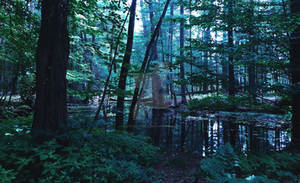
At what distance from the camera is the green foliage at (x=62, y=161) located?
2.78 m

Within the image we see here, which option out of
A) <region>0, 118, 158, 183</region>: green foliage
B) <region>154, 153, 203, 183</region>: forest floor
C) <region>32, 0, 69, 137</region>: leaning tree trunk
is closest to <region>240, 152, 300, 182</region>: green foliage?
<region>154, 153, 203, 183</region>: forest floor

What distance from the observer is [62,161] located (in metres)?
3.02

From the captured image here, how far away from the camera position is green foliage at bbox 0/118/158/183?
2.78 meters

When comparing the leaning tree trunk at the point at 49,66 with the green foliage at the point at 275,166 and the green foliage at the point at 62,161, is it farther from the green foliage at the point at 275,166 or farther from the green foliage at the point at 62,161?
the green foliage at the point at 275,166

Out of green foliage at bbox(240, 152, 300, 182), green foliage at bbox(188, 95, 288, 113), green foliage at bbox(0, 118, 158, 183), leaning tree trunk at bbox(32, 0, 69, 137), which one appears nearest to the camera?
green foliage at bbox(0, 118, 158, 183)

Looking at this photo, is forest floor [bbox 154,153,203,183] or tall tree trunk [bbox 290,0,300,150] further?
tall tree trunk [bbox 290,0,300,150]

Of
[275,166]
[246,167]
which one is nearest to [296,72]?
[275,166]

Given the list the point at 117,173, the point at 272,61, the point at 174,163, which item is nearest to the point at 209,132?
the point at 174,163

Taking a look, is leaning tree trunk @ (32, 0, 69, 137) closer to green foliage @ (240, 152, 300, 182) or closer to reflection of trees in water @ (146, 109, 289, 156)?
green foliage @ (240, 152, 300, 182)

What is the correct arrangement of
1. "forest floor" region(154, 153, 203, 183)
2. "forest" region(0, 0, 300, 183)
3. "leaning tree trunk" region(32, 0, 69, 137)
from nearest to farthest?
"forest" region(0, 0, 300, 183)
"leaning tree trunk" region(32, 0, 69, 137)
"forest floor" region(154, 153, 203, 183)

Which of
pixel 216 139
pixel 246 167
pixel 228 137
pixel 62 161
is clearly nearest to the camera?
pixel 62 161

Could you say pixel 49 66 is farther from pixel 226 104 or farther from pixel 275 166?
pixel 275 166

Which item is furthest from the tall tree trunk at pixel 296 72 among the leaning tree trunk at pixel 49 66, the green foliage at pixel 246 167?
the leaning tree trunk at pixel 49 66

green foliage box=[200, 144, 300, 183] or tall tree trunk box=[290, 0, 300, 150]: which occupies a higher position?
tall tree trunk box=[290, 0, 300, 150]
